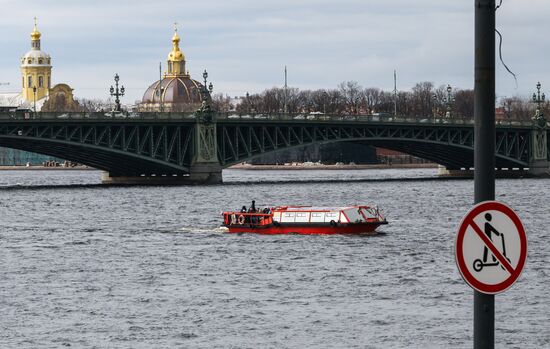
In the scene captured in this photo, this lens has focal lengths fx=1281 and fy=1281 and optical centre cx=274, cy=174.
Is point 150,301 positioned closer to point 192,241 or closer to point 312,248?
point 312,248

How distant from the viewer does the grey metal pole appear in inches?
361

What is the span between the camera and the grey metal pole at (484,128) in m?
9.17

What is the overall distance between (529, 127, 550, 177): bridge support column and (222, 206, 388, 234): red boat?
7496 cm

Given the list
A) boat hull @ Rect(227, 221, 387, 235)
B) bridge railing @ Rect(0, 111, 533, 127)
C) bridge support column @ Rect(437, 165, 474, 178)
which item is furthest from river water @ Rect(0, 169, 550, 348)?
bridge support column @ Rect(437, 165, 474, 178)

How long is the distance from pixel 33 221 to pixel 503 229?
232 feet

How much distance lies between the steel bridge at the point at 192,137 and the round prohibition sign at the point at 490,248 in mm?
90806

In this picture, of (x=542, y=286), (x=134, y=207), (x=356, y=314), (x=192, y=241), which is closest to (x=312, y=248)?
(x=192, y=241)

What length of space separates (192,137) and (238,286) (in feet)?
238

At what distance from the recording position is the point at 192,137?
114 meters

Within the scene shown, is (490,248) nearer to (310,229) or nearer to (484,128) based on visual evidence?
(484,128)

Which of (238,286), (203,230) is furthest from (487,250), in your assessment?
(203,230)

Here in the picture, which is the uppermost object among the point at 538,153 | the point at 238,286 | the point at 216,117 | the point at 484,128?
the point at 216,117

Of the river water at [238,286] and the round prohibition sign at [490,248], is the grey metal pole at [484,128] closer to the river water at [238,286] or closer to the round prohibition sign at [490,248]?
the round prohibition sign at [490,248]

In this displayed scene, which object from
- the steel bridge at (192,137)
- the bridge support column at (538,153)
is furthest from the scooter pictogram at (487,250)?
the bridge support column at (538,153)
